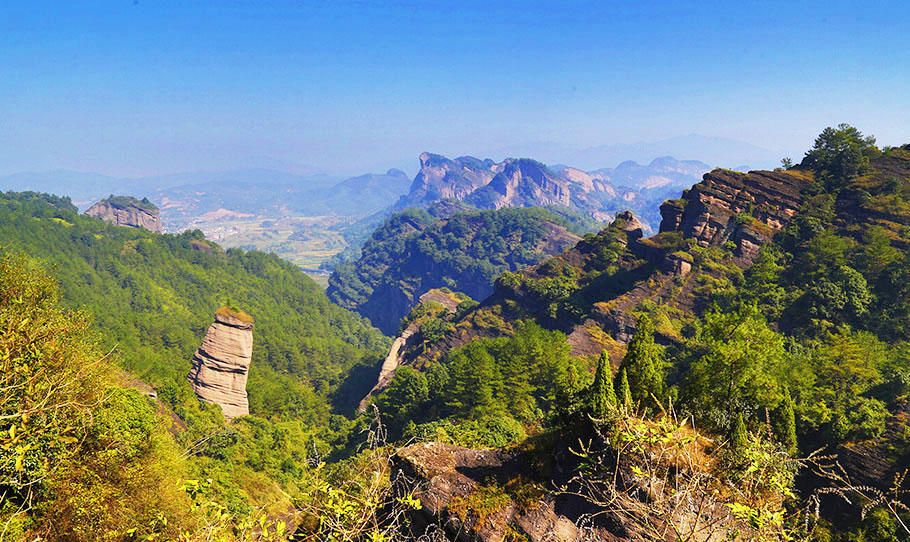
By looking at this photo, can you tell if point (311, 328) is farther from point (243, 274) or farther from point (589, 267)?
point (589, 267)

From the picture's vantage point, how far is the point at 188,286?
102 meters

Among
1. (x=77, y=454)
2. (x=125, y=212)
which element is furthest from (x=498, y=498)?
(x=125, y=212)

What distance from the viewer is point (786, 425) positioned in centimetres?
1691

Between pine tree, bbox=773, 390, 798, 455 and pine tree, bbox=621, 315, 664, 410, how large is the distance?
4648mm

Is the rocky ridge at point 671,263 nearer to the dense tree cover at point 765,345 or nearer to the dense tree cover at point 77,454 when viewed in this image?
the dense tree cover at point 765,345

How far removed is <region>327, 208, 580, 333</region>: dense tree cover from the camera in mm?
153625

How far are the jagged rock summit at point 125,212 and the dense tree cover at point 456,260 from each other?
62.6 meters

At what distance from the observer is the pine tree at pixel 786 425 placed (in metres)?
16.6

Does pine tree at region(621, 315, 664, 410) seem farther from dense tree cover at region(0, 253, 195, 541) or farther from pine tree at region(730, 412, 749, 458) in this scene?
dense tree cover at region(0, 253, 195, 541)

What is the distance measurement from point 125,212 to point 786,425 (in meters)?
175

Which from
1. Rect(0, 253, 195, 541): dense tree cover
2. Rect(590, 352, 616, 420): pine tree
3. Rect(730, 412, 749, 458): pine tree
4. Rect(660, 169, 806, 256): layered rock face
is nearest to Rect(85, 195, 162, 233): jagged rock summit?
Rect(0, 253, 195, 541): dense tree cover

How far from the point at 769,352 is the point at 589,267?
147 feet

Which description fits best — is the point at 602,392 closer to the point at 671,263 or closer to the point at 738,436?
the point at 738,436

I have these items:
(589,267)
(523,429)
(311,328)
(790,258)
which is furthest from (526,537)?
(311,328)
